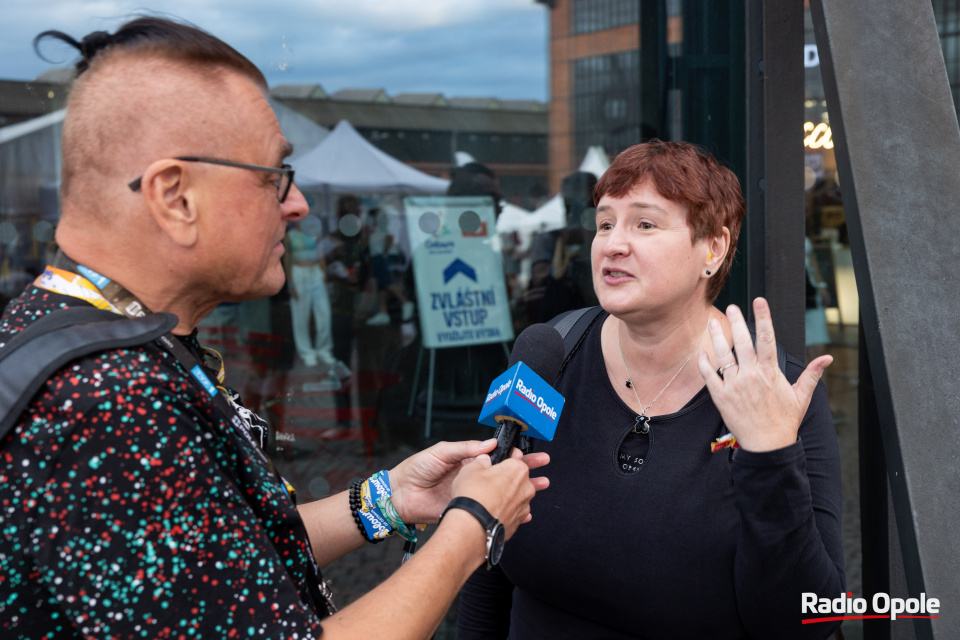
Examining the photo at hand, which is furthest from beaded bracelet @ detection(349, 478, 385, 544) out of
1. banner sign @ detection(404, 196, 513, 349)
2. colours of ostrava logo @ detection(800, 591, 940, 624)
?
banner sign @ detection(404, 196, 513, 349)

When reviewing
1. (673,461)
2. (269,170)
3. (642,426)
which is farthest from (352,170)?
(269,170)

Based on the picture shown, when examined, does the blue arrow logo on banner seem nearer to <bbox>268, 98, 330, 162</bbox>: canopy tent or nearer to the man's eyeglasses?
<bbox>268, 98, 330, 162</bbox>: canopy tent

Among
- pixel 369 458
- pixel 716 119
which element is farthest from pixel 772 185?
pixel 369 458

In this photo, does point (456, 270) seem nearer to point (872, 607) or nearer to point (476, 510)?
point (872, 607)

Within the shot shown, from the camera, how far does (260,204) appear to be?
1.28m

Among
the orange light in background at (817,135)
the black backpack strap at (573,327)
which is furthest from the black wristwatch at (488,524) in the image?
the orange light in background at (817,135)

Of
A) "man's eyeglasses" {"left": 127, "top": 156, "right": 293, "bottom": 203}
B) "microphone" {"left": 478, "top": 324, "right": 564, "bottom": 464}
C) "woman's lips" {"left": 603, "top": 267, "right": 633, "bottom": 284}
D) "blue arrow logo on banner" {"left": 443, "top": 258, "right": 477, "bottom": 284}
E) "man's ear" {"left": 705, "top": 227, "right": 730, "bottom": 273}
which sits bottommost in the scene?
"microphone" {"left": 478, "top": 324, "right": 564, "bottom": 464}

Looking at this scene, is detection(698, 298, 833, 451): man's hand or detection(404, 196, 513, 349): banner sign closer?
detection(698, 298, 833, 451): man's hand

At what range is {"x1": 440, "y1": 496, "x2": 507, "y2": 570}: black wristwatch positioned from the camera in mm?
1304

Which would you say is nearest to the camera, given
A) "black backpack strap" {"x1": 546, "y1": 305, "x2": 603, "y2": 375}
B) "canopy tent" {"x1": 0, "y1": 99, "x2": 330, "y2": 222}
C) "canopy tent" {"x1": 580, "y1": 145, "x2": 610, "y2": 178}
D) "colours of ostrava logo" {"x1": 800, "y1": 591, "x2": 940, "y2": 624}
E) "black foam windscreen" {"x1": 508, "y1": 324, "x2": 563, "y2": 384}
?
"colours of ostrava logo" {"x1": 800, "y1": 591, "x2": 940, "y2": 624}

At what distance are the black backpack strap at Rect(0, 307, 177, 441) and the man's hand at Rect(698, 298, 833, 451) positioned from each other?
107 centimetres

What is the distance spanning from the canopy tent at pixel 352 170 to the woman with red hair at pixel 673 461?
249 cm

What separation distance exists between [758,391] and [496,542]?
623 mm

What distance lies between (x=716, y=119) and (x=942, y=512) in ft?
7.27
